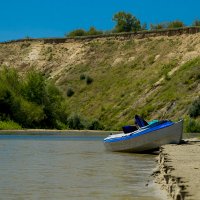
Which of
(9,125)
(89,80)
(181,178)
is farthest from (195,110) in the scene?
(181,178)

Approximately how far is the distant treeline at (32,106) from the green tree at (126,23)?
4721 cm

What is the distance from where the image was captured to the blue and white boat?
2917cm

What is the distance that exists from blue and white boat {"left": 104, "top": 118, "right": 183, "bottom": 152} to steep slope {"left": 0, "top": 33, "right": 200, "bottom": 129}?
3831 cm

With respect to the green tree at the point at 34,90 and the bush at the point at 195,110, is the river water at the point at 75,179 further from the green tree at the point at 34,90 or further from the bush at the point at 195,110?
the green tree at the point at 34,90

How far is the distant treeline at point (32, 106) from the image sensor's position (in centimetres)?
6625

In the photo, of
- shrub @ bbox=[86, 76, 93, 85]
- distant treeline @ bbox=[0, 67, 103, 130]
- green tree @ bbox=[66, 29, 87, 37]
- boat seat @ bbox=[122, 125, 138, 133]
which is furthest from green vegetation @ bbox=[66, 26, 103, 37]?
boat seat @ bbox=[122, 125, 138, 133]

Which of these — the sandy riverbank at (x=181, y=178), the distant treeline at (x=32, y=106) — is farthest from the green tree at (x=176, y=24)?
the sandy riverbank at (x=181, y=178)

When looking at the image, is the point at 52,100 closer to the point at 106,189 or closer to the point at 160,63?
the point at 160,63

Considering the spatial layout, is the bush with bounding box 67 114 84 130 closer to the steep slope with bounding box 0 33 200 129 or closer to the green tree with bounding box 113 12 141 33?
the steep slope with bounding box 0 33 200 129

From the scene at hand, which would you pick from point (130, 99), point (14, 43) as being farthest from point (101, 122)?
point (14, 43)

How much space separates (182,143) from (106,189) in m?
15.8

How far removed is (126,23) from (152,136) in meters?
92.7

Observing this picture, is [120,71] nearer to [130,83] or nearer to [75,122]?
[130,83]

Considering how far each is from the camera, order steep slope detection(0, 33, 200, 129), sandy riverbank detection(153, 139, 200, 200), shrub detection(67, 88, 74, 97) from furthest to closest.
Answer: shrub detection(67, 88, 74, 97) → steep slope detection(0, 33, 200, 129) → sandy riverbank detection(153, 139, 200, 200)
